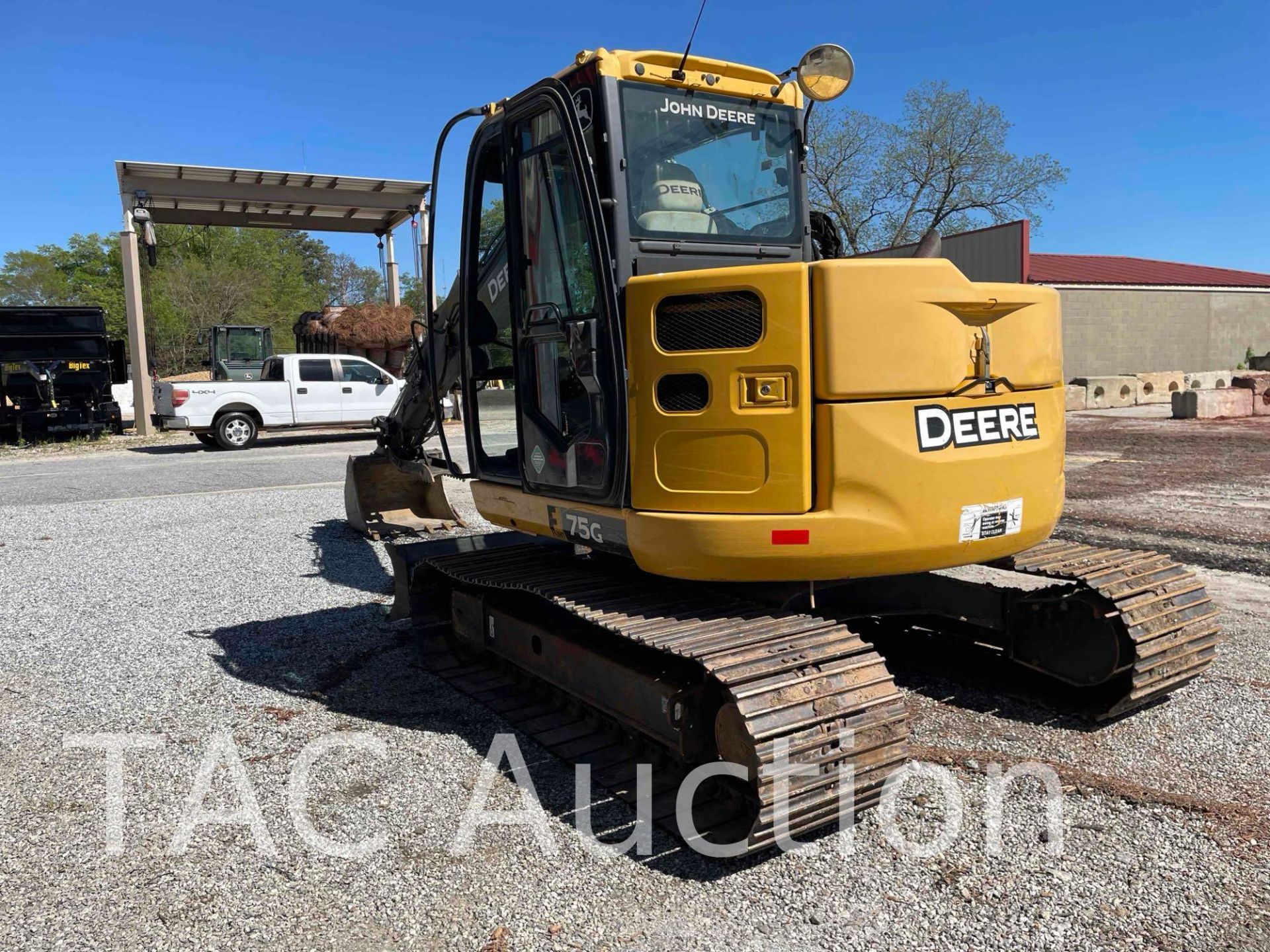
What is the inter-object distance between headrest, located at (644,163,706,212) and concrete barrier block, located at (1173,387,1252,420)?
19.2 meters

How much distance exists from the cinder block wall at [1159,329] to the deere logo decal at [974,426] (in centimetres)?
2661

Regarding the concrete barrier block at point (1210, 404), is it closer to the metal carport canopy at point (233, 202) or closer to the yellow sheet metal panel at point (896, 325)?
the metal carport canopy at point (233, 202)

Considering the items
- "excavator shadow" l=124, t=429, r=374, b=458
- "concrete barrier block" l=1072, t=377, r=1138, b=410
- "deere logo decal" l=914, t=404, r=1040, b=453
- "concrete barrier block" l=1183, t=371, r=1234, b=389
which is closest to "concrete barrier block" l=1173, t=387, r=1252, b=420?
"concrete barrier block" l=1072, t=377, r=1138, b=410

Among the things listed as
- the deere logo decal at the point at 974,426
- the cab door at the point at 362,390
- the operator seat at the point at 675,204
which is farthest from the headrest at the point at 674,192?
the cab door at the point at 362,390

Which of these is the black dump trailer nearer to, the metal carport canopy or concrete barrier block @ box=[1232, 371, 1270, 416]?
the metal carport canopy

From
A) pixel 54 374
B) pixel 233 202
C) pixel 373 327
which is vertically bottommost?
pixel 54 374

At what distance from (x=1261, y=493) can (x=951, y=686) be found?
7.71 metres

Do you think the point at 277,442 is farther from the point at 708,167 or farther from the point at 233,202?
the point at 708,167

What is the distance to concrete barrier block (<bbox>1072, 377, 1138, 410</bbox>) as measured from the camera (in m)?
23.7

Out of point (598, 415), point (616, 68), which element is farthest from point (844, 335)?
point (616, 68)

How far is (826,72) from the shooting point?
4.51 m

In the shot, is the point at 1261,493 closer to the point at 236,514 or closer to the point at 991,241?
the point at 236,514

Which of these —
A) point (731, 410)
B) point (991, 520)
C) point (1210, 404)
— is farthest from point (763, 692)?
point (1210, 404)

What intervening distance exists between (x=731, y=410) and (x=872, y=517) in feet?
2.23
